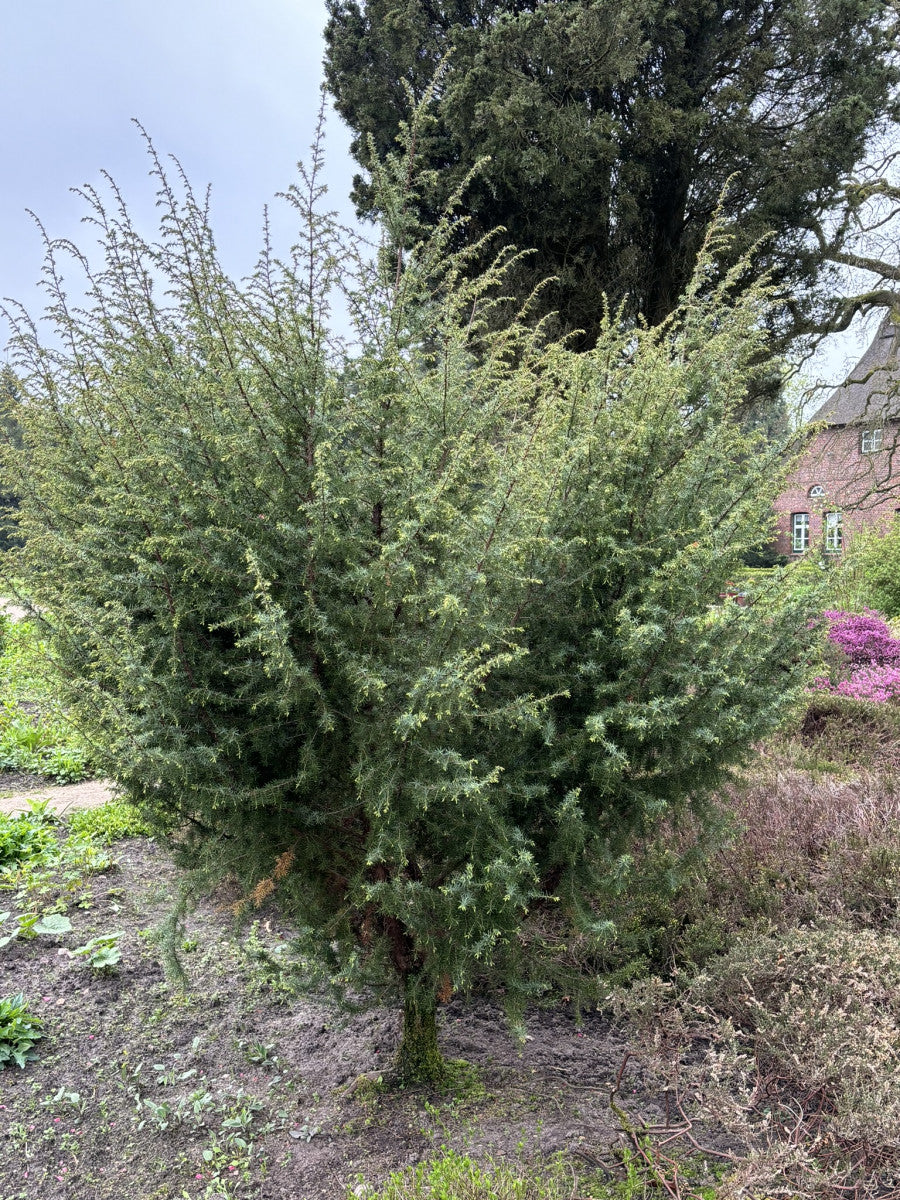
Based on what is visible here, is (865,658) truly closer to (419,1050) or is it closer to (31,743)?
(419,1050)

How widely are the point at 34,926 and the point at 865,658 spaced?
8354mm

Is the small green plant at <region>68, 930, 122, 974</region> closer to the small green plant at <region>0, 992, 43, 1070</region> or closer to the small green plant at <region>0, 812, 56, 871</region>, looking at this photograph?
the small green plant at <region>0, 992, 43, 1070</region>

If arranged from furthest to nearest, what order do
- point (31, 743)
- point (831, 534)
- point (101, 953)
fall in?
point (831, 534)
point (31, 743)
point (101, 953)

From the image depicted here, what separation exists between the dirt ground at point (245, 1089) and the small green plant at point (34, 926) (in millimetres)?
48

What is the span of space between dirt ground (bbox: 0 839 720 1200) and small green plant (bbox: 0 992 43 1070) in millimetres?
46

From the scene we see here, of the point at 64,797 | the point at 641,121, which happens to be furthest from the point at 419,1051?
the point at 641,121

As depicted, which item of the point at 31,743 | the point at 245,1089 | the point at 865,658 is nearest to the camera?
the point at 245,1089

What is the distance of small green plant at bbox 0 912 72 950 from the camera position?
11.7ft

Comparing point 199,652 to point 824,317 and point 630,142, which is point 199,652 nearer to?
point 630,142

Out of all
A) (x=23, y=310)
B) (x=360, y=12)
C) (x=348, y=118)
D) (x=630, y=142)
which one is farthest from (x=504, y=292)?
(x=23, y=310)

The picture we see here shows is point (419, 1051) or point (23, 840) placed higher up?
point (23, 840)

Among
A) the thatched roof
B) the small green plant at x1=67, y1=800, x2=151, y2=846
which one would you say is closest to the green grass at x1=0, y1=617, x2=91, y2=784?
the small green plant at x1=67, y1=800, x2=151, y2=846

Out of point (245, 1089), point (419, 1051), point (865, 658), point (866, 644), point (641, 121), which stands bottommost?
point (245, 1089)

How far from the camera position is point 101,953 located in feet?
11.7
